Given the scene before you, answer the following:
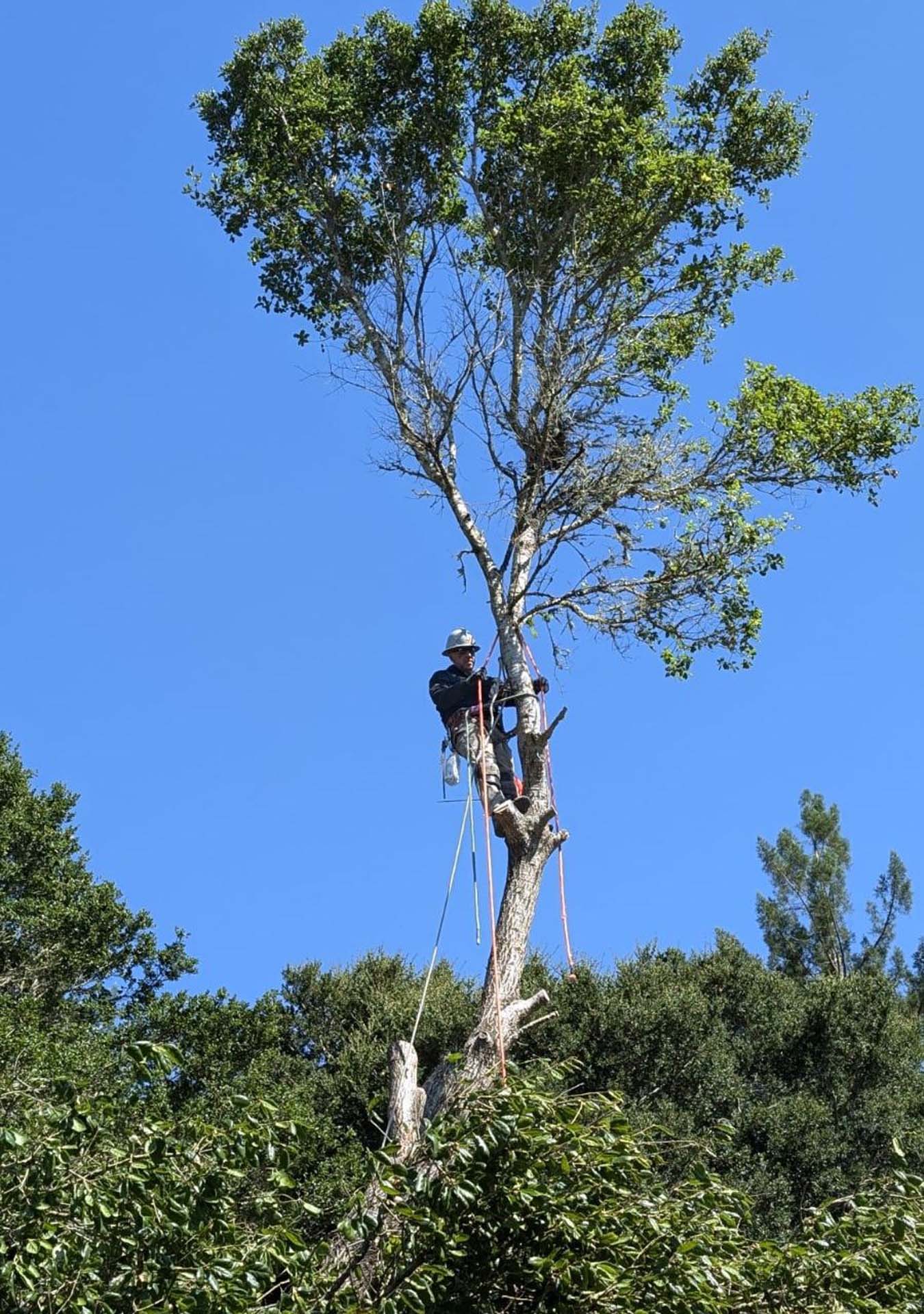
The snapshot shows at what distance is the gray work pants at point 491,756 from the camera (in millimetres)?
12258

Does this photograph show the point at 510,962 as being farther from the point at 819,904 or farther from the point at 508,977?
the point at 819,904

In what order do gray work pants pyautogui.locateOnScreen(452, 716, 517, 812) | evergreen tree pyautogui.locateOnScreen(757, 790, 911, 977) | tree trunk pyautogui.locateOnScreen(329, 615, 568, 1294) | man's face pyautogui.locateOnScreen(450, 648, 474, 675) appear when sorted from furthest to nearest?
evergreen tree pyautogui.locateOnScreen(757, 790, 911, 977)
man's face pyautogui.locateOnScreen(450, 648, 474, 675)
gray work pants pyautogui.locateOnScreen(452, 716, 517, 812)
tree trunk pyautogui.locateOnScreen(329, 615, 568, 1294)

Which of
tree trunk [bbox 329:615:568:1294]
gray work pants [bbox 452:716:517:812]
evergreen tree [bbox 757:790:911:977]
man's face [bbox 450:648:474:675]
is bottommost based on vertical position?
tree trunk [bbox 329:615:568:1294]

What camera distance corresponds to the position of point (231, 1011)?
18.4 metres

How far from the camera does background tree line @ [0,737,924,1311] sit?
771cm

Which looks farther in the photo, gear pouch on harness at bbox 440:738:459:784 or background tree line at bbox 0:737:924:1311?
gear pouch on harness at bbox 440:738:459:784

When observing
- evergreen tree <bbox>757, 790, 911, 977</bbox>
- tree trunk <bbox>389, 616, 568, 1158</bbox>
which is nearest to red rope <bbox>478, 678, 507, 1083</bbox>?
tree trunk <bbox>389, 616, 568, 1158</bbox>

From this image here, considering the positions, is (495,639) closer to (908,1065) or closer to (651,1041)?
(651,1041)

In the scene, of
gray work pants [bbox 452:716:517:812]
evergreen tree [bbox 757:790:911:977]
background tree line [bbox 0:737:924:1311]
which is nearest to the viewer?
background tree line [bbox 0:737:924:1311]

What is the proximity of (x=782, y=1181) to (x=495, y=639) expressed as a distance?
8520mm

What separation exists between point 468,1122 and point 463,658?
17.2ft

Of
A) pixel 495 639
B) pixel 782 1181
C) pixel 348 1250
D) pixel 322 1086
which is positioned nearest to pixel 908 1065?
pixel 782 1181

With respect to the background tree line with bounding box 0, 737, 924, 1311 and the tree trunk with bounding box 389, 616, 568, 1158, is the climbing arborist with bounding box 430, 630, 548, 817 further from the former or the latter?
the background tree line with bounding box 0, 737, 924, 1311

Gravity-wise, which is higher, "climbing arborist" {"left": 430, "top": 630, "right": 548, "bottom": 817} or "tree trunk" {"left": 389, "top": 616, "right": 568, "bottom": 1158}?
"climbing arborist" {"left": 430, "top": 630, "right": 548, "bottom": 817}
